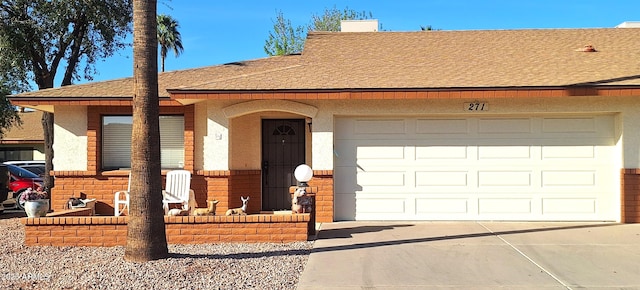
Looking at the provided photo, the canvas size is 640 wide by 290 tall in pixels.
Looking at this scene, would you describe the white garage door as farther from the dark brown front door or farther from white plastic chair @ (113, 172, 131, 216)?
white plastic chair @ (113, 172, 131, 216)

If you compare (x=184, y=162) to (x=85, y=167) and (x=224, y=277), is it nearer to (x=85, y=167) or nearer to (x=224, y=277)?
(x=85, y=167)

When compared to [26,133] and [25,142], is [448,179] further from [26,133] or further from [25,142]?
[26,133]

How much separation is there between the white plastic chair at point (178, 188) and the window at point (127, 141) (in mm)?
909

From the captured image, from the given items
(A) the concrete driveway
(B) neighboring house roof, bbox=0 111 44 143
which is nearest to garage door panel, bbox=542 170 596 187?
(A) the concrete driveway

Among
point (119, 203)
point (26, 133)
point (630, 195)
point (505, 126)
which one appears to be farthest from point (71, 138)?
point (26, 133)

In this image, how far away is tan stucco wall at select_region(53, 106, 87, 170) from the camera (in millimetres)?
12945

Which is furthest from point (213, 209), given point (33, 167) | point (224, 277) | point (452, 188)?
point (33, 167)

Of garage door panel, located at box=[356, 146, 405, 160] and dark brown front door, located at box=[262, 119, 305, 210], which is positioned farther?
dark brown front door, located at box=[262, 119, 305, 210]

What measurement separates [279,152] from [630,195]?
7.54 meters

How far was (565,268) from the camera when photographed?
7.69m

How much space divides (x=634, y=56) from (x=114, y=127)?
39.3 ft

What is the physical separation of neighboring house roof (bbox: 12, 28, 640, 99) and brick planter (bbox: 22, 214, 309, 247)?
2962 millimetres

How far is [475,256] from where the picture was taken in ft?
27.7

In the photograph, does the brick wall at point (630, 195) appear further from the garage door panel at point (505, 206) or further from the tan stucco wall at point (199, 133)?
the tan stucco wall at point (199, 133)
